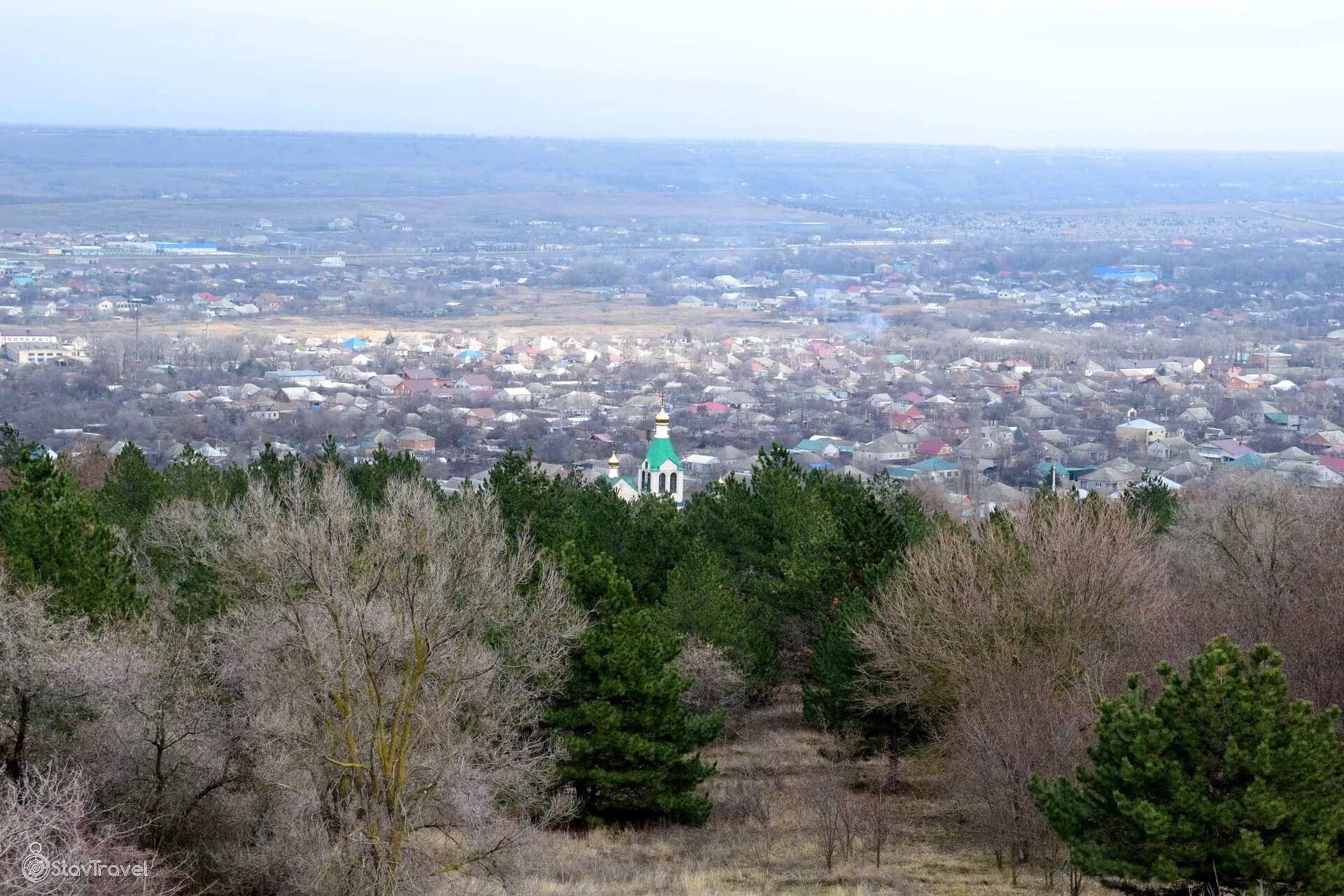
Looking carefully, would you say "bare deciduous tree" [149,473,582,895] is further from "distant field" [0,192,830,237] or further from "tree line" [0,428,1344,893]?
"distant field" [0,192,830,237]

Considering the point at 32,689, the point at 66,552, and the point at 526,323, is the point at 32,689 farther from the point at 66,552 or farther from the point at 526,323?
the point at 526,323

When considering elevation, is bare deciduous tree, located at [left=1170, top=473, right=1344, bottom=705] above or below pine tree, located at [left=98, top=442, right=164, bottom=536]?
above

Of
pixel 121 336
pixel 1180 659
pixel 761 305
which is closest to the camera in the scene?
pixel 1180 659

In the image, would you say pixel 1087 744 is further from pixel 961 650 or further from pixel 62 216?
pixel 62 216

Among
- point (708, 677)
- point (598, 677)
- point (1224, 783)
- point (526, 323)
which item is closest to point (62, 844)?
point (598, 677)

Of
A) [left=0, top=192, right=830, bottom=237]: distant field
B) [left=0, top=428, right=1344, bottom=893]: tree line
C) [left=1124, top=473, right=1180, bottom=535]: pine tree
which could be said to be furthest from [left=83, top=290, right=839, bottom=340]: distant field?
[left=0, top=428, right=1344, bottom=893]: tree line

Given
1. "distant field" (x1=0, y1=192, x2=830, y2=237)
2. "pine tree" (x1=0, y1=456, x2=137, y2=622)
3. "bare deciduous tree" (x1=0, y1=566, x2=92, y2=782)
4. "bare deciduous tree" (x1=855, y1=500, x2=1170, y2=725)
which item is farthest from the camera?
"distant field" (x1=0, y1=192, x2=830, y2=237)

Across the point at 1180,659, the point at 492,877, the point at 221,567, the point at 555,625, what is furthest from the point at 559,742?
the point at 1180,659
